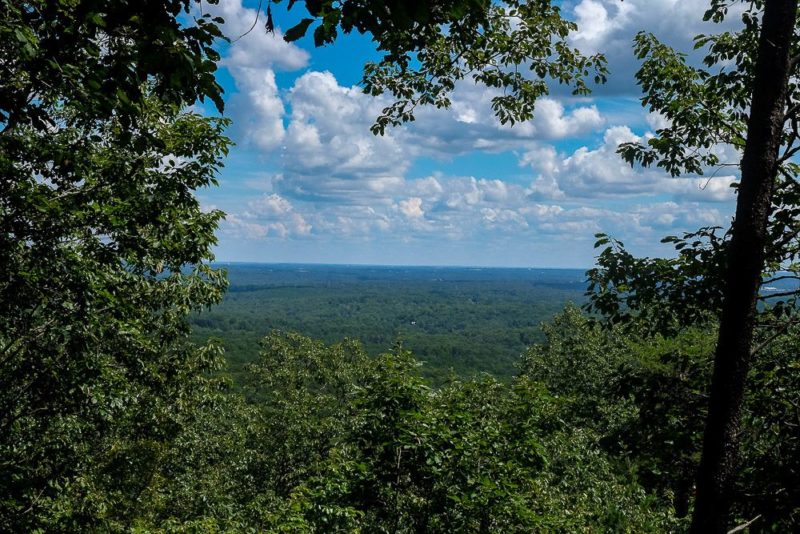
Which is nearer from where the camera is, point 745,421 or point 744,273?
point 744,273

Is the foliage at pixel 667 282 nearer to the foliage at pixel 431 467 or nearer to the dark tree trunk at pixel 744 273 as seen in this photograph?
the dark tree trunk at pixel 744 273

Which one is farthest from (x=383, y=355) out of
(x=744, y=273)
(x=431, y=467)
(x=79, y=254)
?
(x=744, y=273)

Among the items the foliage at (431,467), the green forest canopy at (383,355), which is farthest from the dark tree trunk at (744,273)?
the foliage at (431,467)

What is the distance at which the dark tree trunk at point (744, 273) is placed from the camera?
5367 millimetres

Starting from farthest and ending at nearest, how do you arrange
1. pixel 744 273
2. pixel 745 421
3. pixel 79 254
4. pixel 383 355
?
pixel 383 355 → pixel 79 254 → pixel 745 421 → pixel 744 273

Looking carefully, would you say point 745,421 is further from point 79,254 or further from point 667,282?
point 79,254

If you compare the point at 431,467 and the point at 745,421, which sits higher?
the point at 745,421

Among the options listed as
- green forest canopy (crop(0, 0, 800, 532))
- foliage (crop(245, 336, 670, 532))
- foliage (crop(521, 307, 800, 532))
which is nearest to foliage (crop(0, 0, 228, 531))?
green forest canopy (crop(0, 0, 800, 532))

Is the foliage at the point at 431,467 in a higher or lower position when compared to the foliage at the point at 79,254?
lower

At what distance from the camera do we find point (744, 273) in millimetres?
5418

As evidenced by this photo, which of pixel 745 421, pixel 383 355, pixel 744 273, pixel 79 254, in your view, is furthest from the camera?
pixel 383 355

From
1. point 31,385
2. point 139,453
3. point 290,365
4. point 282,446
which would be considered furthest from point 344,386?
point 31,385

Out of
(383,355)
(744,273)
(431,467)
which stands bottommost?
(431,467)

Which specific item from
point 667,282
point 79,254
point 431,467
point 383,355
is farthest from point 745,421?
point 79,254
